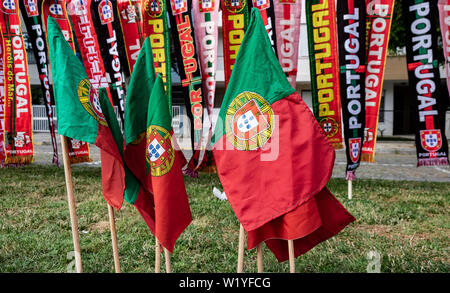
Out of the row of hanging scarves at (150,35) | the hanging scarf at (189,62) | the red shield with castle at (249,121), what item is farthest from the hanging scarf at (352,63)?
the red shield with castle at (249,121)

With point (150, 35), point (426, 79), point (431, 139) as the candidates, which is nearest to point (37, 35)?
point (150, 35)

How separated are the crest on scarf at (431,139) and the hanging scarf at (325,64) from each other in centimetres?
96

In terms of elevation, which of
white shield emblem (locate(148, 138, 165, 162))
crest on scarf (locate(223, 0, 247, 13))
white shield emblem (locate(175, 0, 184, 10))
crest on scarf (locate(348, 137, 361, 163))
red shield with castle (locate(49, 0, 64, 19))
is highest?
red shield with castle (locate(49, 0, 64, 19))

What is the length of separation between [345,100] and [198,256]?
8.51 ft

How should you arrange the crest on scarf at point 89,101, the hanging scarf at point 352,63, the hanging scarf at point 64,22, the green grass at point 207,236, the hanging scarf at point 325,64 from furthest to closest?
the hanging scarf at point 64,22, the hanging scarf at point 325,64, the hanging scarf at point 352,63, the green grass at point 207,236, the crest on scarf at point 89,101

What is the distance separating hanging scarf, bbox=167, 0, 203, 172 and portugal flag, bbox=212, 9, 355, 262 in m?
3.28

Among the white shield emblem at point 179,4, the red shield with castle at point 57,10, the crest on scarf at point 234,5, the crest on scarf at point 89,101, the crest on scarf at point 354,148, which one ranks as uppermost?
the red shield with castle at point 57,10

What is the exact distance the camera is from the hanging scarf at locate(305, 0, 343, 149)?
13.9 feet

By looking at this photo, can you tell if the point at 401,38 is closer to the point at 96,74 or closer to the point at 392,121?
the point at 96,74

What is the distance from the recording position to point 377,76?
4.32 meters

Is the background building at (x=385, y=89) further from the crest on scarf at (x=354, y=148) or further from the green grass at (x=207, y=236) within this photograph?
the green grass at (x=207, y=236)

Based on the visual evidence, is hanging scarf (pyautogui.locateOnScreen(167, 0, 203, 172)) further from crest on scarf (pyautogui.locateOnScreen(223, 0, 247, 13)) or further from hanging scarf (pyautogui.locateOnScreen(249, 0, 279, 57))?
hanging scarf (pyautogui.locateOnScreen(249, 0, 279, 57))

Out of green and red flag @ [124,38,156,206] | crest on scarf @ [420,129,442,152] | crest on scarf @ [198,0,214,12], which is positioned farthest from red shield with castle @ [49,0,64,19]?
crest on scarf @ [420,129,442,152]

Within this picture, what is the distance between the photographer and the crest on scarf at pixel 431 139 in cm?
411
